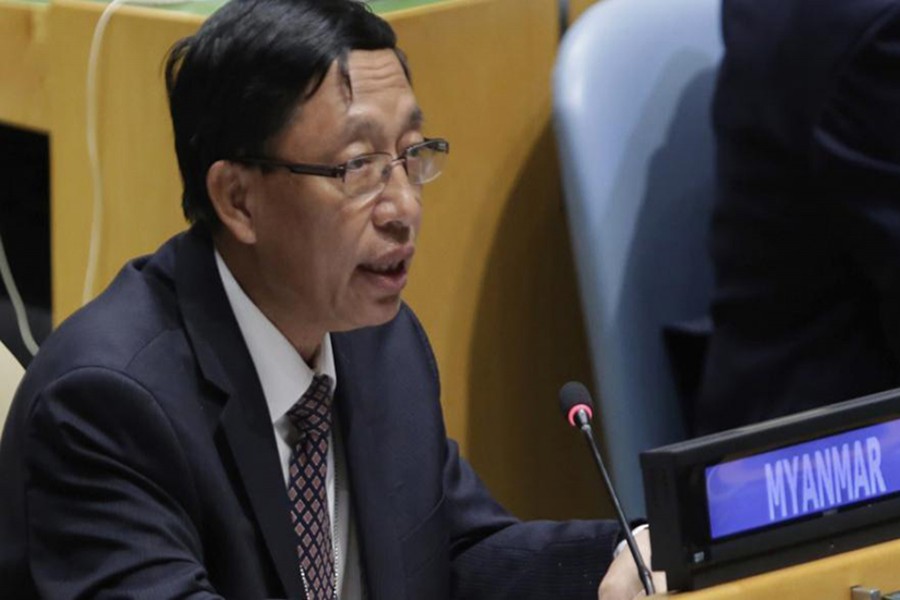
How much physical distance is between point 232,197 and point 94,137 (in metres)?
0.72

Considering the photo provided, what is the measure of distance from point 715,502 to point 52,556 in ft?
1.87

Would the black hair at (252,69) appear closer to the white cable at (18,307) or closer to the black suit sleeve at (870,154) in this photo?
the black suit sleeve at (870,154)

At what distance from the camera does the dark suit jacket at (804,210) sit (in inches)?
79.0

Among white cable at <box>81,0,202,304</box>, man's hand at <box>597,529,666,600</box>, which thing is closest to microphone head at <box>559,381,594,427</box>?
man's hand at <box>597,529,666,600</box>

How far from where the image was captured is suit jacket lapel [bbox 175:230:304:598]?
1.63m

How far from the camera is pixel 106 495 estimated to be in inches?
59.9

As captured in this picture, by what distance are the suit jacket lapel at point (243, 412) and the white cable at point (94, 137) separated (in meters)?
0.70


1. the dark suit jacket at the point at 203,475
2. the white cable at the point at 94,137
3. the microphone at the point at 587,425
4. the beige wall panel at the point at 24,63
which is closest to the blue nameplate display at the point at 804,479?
the microphone at the point at 587,425

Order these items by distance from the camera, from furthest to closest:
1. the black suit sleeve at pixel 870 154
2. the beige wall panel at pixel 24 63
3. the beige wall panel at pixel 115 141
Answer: the beige wall panel at pixel 24 63 < the beige wall panel at pixel 115 141 < the black suit sleeve at pixel 870 154

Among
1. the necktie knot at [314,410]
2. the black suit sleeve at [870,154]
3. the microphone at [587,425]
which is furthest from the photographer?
the black suit sleeve at [870,154]

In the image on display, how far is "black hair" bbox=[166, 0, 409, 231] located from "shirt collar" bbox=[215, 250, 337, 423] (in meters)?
0.08

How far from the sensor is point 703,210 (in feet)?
7.73

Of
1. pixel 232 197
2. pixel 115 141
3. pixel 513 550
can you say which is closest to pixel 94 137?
pixel 115 141

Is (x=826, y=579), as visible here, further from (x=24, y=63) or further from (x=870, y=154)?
(x=24, y=63)
